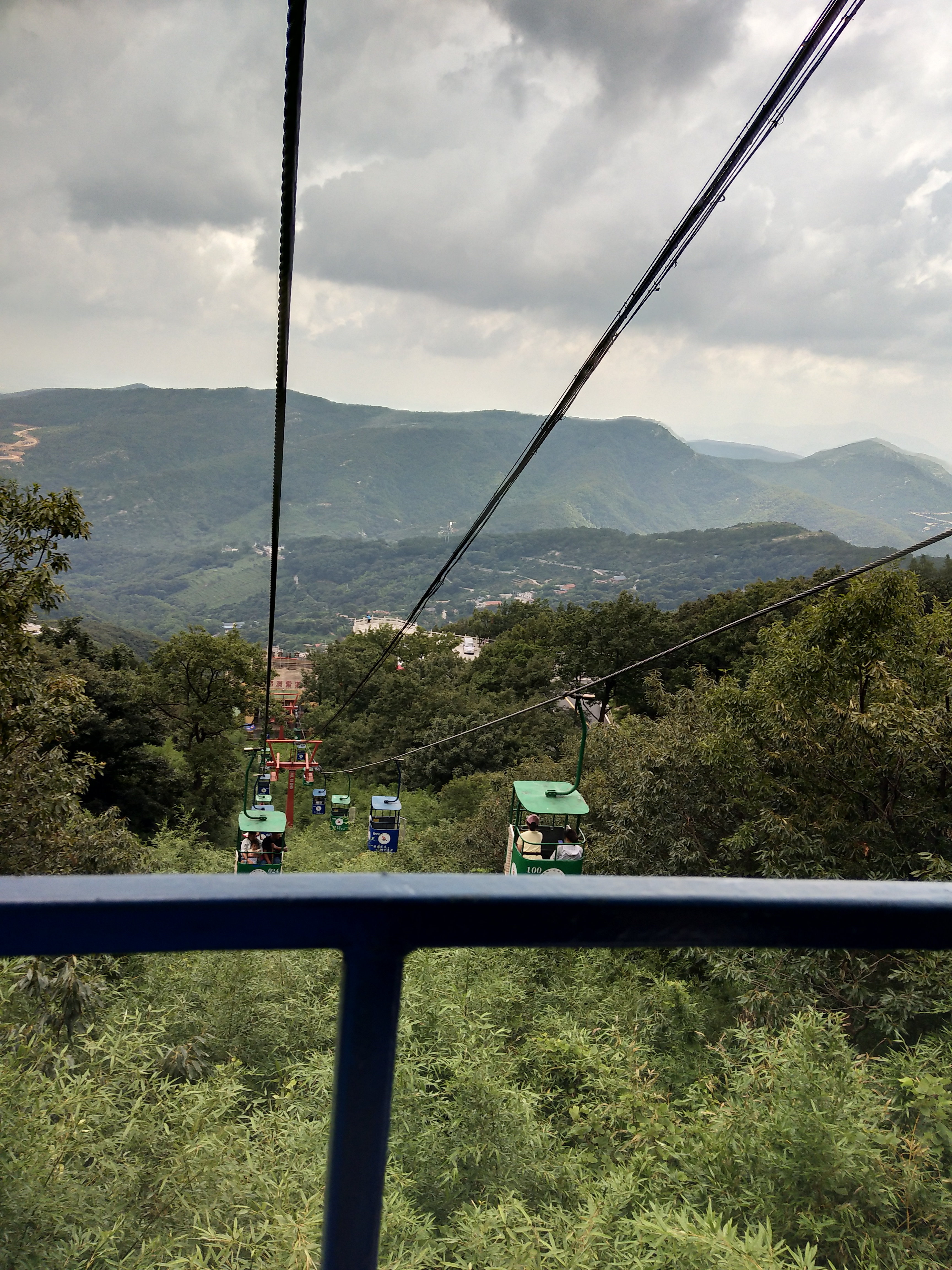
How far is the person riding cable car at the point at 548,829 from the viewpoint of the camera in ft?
28.5

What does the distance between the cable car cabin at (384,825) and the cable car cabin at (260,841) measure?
3142mm

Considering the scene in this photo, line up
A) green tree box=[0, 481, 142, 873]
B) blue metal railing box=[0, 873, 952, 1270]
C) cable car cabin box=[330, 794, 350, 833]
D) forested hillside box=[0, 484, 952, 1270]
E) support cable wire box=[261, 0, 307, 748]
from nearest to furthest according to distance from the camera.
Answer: blue metal railing box=[0, 873, 952, 1270], forested hillside box=[0, 484, 952, 1270], support cable wire box=[261, 0, 307, 748], green tree box=[0, 481, 142, 873], cable car cabin box=[330, 794, 350, 833]

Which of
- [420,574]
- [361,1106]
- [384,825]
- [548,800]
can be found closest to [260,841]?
[384,825]

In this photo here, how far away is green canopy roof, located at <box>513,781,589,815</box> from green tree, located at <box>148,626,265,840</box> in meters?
19.8

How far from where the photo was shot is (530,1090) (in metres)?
2.42

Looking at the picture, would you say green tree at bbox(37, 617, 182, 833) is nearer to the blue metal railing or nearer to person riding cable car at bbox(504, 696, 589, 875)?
person riding cable car at bbox(504, 696, 589, 875)

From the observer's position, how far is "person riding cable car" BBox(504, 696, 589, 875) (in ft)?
28.5

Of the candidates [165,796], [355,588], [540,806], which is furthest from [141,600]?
[540,806]

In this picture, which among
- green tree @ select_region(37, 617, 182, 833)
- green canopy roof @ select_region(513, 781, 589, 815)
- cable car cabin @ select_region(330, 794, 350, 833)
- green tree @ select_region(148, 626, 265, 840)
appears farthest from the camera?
green tree @ select_region(148, 626, 265, 840)

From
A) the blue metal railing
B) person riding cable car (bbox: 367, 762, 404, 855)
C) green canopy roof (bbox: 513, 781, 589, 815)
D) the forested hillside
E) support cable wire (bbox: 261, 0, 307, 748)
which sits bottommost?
person riding cable car (bbox: 367, 762, 404, 855)

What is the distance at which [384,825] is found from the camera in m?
16.6

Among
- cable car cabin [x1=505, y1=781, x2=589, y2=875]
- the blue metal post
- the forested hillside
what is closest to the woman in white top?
cable car cabin [x1=505, y1=781, x2=589, y2=875]

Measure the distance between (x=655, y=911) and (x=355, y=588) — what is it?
153780mm

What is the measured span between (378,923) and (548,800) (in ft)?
28.3
